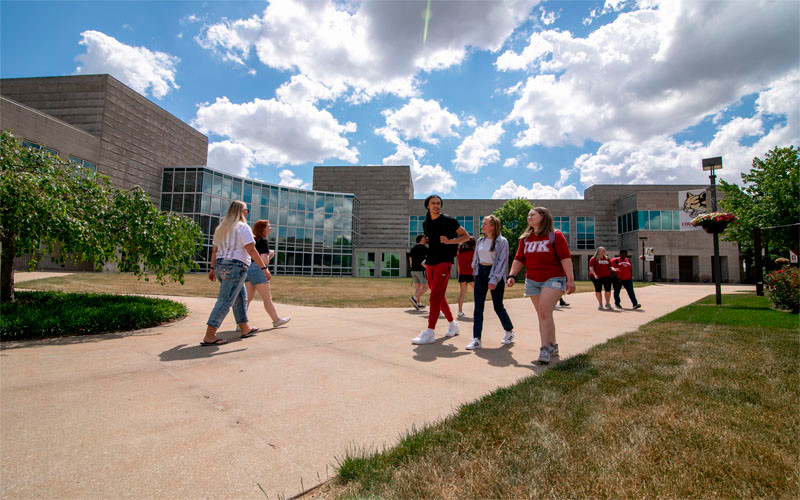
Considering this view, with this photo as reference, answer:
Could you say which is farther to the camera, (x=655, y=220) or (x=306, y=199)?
(x=655, y=220)

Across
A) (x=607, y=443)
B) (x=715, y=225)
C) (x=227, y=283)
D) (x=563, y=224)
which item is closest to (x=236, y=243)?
(x=227, y=283)

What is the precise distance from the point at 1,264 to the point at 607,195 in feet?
188

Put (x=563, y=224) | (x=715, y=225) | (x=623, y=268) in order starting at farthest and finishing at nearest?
1. (x=563, y=224)
2. (x=715, y=225)
3. (x=623, y=268)

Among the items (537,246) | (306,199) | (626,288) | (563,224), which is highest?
(306,199)

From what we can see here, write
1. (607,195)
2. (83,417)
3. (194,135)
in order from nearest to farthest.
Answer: (83,417), (194,135), (607,195)

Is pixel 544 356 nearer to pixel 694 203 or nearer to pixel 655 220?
pixel 694 203

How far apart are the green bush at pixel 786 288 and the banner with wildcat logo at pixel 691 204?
35799mm

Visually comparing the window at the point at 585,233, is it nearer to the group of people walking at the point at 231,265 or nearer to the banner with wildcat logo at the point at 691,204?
the banner with wildcat logo at the point at 691,204

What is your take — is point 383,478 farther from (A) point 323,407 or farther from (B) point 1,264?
(B) point 1,264

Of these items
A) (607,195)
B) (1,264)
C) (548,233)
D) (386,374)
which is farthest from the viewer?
(607,195)

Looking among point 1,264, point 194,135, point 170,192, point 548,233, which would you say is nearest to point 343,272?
point 170,192

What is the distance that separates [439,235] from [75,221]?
5032 millimetres

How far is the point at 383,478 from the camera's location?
1585 mm

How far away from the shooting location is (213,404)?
8.11 feet
